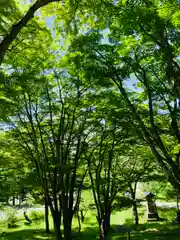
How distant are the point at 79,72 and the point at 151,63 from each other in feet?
6.73

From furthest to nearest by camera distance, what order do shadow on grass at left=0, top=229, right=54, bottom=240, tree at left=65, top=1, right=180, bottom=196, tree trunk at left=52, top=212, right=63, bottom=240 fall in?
shadow on grass at left=0, top=229, right=54, bottom=240 → tree trunk at left=52, top=212, right=63, bottom=240 → tree at left=65, top=1, right=180, bottom=196

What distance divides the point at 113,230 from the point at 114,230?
0.11 metres

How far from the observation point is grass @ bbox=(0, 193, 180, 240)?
1288 centimetres

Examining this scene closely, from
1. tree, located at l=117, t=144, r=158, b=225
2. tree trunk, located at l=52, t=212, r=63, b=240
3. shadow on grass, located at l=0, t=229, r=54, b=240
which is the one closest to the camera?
tree trunk, located at l=52, t=212, r=63, b=240

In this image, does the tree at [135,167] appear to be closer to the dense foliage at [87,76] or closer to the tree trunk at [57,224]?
the dense foliage at [87,76]

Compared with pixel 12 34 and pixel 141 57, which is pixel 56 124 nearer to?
pixel 141 57

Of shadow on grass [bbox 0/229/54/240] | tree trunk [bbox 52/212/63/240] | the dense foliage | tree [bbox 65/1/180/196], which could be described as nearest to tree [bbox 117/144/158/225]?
the dense foliage

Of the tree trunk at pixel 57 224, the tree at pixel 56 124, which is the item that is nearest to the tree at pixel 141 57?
the tree at pixel 56 124

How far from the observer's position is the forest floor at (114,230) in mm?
12883

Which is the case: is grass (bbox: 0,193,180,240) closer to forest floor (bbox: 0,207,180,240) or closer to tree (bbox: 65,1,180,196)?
forest floor (bbox: 0,207,180,240)

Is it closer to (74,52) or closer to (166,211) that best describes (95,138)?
(74,52)

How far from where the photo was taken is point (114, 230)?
608 inches

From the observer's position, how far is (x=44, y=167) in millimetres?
6848

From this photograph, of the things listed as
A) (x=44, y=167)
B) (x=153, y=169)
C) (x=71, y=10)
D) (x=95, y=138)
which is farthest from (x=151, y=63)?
(x=153, y=169)
